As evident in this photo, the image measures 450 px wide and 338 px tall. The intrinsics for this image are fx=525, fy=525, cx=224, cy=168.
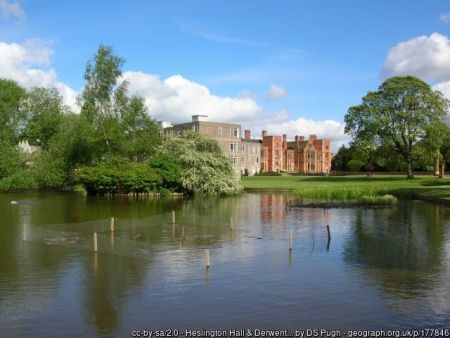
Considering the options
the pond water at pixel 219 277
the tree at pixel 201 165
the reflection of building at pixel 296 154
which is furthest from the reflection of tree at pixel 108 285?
the reflection of building at pixel 296 154

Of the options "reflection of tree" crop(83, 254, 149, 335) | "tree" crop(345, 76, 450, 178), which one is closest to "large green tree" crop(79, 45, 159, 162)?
"tree" crop(345, 76, 450, 178)

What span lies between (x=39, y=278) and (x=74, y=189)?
56369mm

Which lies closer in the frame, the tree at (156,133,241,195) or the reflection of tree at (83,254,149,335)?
the reflection of tree at (83,254,149,335)

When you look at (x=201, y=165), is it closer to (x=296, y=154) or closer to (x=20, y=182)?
(x=20, y=182)

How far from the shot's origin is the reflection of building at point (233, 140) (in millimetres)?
97875

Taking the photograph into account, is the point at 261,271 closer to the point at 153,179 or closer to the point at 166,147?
the point at 153,179

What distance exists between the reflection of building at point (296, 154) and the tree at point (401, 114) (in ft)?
149

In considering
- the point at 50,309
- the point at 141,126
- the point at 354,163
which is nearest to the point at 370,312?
the point at 50,309

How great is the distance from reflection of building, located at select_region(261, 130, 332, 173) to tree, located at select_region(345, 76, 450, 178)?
149 feet

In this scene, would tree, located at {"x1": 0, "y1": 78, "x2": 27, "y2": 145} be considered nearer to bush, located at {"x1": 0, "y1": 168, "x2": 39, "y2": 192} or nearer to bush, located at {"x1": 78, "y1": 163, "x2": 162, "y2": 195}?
bush, located at {"x1": 0, "y1": 168, "x2": 39, "y2": 192}

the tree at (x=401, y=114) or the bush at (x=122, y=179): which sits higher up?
the tree at (x=401, y=114)

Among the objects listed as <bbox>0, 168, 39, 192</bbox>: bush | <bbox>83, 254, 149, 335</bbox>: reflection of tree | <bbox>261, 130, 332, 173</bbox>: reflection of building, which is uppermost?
<bbox>261, 130, 332, 173</bbox>: reflection of building

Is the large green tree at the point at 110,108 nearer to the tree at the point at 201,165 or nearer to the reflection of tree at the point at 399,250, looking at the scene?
the tree at the point at 201,165

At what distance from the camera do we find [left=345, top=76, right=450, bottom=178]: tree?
75.0 m
